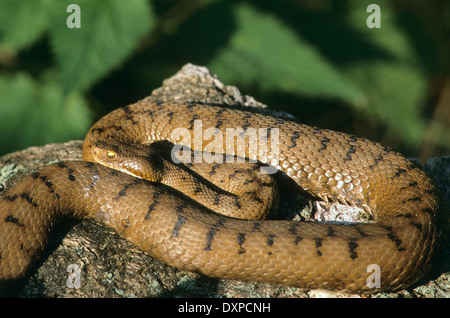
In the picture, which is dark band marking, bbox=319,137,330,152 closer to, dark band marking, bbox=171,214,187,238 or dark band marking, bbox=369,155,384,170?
dark band marking, bbox=369,155,384,170

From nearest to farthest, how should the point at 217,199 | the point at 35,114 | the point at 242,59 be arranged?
the point at 217,199, the point at 35,114, the point at 242,59

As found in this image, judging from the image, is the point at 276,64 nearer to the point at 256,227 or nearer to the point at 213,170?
the point at 213,170

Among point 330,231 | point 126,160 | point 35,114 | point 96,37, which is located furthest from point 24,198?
point 330,231

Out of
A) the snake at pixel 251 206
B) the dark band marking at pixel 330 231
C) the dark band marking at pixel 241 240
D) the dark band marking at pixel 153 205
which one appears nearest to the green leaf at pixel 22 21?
the snake at pixel 251 206

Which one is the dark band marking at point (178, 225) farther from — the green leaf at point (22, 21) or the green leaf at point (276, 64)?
the green leaf at point (22, 21)

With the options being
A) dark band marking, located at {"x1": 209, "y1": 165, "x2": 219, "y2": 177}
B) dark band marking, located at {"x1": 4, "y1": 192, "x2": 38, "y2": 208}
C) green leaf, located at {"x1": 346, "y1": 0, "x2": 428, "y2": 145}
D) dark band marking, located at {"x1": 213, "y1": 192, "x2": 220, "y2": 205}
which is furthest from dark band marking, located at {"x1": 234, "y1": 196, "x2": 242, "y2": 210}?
green leaf, located at {"x1": 346, "y1": 0, "x2": 428, "y2": 145}
